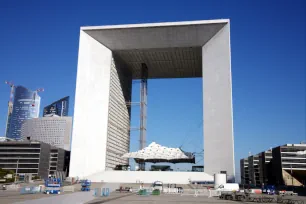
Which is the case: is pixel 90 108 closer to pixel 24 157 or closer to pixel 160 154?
pixel 160 154

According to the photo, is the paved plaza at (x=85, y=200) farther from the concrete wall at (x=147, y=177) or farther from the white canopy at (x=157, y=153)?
the white canopy at (x=157, y=153)

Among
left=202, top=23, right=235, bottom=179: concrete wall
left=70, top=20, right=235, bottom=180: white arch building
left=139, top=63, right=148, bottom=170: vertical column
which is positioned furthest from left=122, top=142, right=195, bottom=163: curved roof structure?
left=202, top=23, right=235, bottom=179: concrete wall

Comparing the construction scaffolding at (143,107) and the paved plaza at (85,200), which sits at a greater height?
the construction scaffolding at (143,107)

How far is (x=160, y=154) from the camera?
194 feet

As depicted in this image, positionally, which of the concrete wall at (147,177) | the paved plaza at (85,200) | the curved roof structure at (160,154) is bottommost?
the paved plaza at (85,200)

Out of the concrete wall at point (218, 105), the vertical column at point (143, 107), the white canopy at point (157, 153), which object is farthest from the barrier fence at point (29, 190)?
the vertical column at point (143, 107)

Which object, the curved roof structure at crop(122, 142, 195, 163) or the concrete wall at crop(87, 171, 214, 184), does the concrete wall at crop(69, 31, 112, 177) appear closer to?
the concrete wall at crop(87, 171, 214, 184)

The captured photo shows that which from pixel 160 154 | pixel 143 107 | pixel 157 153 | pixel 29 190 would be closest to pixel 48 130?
pixel 143 107

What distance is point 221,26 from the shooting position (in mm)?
53375

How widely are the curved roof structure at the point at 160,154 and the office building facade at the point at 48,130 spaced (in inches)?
4670

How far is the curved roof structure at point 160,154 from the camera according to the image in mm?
58812

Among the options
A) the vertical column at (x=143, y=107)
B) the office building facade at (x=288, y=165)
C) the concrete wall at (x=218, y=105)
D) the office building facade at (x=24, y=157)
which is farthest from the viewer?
the office building facade at (x=24, y=157)

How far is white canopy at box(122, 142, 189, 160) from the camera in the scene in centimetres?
5878

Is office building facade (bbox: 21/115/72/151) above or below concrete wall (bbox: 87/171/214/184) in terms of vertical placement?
above
